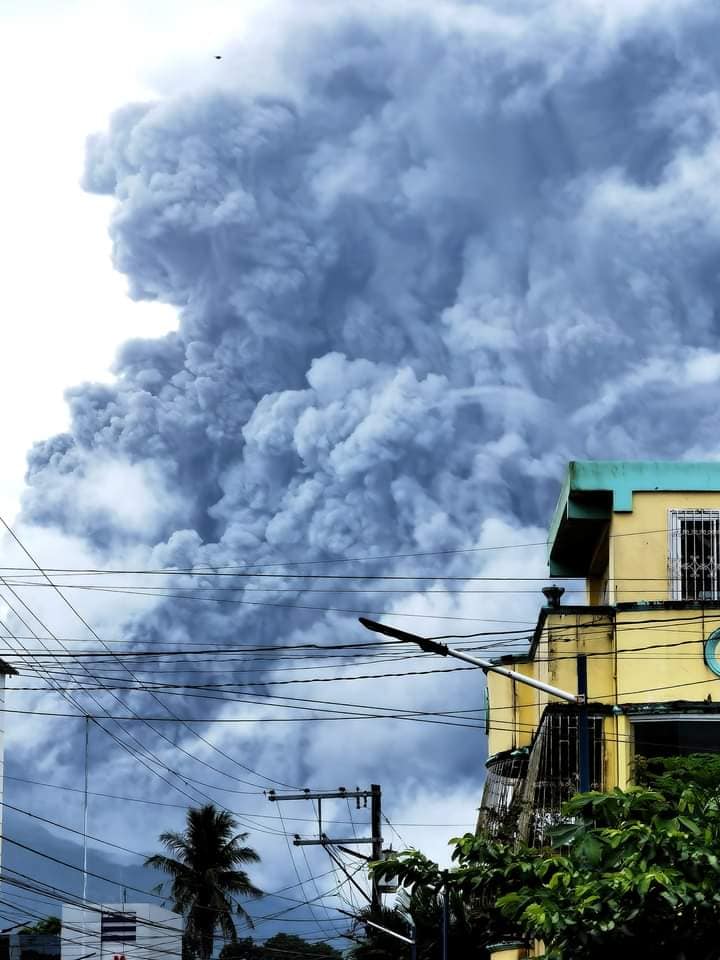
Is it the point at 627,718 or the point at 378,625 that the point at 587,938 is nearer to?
the point at 378,625

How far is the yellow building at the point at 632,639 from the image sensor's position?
33250mm

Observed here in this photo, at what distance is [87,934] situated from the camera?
91.7m

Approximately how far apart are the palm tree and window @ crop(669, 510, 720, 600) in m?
68.5

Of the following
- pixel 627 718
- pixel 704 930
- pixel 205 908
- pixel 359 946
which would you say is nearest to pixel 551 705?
pixel 627 718

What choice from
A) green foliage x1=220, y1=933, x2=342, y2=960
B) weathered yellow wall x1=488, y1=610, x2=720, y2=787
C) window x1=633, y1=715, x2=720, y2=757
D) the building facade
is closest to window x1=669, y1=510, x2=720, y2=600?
weathered yellow wall x1=488, y1=610, x2=720, y2=787

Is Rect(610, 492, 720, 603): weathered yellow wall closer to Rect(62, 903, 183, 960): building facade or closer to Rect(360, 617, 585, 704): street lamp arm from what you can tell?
Rect(360, 617, 585, 704): street lamp arm

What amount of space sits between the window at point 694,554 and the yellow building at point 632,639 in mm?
20

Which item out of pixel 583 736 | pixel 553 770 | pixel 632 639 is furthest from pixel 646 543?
pixel 583 736

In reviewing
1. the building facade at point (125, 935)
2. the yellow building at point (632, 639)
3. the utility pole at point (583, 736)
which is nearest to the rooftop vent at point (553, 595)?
the yellow building at point (632, 639)

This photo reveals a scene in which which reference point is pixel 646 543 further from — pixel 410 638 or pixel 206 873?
pixel 206 873

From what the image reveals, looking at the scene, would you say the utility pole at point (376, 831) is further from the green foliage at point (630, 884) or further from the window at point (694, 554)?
the green foliage at point (630, 884)

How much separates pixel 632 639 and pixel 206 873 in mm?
71545

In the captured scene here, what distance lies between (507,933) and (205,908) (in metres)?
75.5

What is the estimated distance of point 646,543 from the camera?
115 feet
